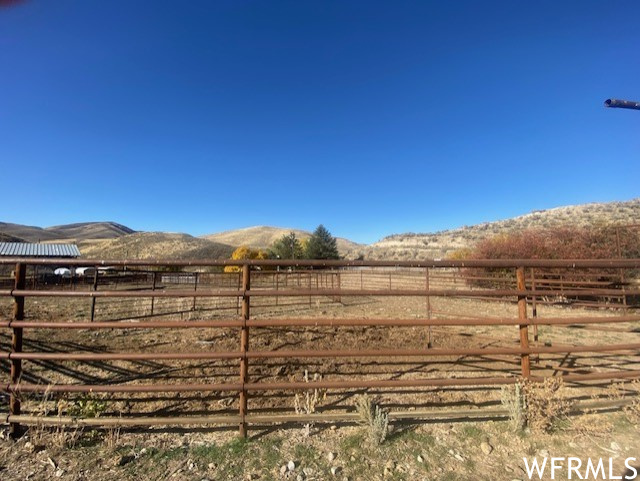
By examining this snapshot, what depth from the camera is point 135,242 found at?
10125 cm

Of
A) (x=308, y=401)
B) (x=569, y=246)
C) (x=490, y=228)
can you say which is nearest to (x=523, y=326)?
(x=308, y=401)

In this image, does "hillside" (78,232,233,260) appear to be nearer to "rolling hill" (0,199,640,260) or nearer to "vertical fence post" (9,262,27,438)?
"rolling hill" (0,199,640,260)

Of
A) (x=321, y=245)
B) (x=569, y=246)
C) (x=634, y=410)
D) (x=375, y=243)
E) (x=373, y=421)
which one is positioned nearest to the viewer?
(x=373, y=421)

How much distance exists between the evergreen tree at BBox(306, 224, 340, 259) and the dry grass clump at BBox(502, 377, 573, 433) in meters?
52.9

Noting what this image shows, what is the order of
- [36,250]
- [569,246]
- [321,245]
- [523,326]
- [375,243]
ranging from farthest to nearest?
[375,243], [321,245], [36,250], [569,246], [523,326]

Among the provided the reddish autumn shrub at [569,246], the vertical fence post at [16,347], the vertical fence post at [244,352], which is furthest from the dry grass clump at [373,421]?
the reddish autumn shrub at [569,246]

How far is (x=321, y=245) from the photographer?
58375 millimetres

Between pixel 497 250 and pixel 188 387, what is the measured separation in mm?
24659

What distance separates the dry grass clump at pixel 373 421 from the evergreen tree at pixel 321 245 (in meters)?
53.0

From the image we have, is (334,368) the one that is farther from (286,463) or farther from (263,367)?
(286,463)

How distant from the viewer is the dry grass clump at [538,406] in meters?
3.41

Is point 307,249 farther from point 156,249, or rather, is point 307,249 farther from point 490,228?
point 156,249

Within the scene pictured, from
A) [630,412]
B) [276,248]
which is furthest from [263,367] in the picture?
[276,248]

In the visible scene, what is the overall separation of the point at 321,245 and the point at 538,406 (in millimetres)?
54933
